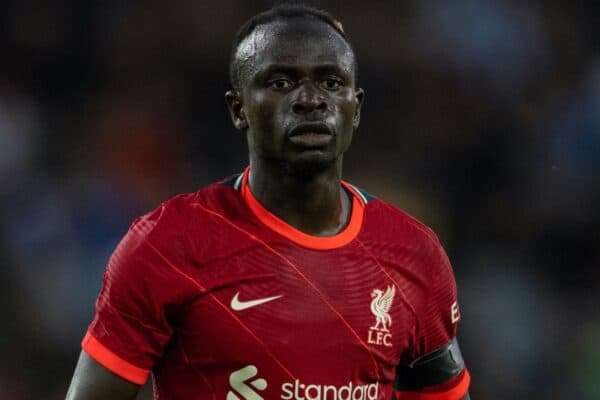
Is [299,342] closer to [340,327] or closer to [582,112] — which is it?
[340,327]

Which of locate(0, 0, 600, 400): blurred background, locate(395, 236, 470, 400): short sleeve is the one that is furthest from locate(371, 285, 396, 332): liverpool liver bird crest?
locate(0, 0, 600, 400): blurred background

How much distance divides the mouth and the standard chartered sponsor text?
0.63 metres

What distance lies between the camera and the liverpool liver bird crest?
2.91 m

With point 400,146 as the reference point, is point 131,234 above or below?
above

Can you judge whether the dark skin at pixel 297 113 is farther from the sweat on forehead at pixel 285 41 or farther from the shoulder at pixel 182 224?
the shoulder at pixel 182 224

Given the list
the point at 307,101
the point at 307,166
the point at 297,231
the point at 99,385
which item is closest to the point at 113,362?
the point at 99,385

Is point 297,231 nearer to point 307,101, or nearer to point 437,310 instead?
point 307,101

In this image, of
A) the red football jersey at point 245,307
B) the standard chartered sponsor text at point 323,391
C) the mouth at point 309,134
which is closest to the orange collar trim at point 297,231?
the red football jersey at point 245,307

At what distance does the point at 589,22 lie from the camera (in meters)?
6.95

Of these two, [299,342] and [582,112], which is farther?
[582,112]

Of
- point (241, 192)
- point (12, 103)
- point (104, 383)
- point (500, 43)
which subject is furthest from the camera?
point (500, 43)

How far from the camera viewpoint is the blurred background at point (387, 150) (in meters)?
5.85

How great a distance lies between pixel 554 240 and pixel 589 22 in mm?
1568

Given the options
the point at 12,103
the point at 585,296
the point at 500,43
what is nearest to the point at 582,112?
the point at 500,43
